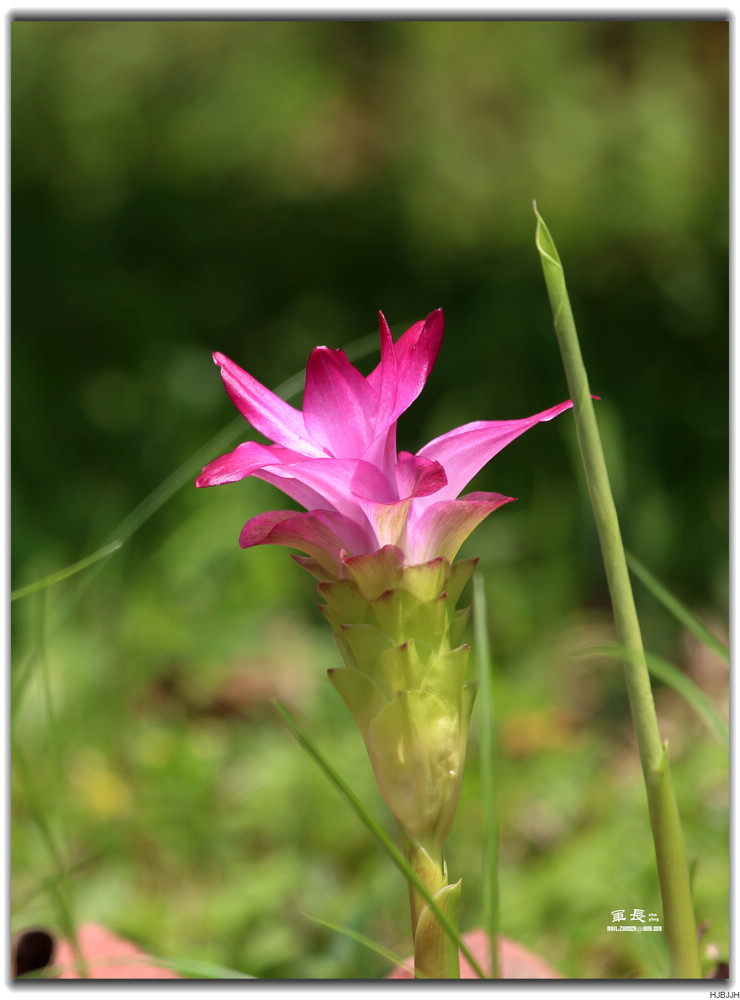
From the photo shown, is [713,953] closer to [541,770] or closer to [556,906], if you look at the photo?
[556,906]

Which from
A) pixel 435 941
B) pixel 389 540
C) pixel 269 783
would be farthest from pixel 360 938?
pixel 269 783

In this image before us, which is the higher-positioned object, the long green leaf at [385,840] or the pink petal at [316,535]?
the pink petal at [316,535]

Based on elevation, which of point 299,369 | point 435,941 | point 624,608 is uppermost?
point 299,369

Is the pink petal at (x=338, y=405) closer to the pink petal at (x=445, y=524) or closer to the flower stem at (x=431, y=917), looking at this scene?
the pink petal at (x=445, y=524)

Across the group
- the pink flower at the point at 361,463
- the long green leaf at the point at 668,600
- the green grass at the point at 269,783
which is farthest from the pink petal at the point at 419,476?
the green grass at the point at 269,783

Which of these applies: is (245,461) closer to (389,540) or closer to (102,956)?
(389,540)

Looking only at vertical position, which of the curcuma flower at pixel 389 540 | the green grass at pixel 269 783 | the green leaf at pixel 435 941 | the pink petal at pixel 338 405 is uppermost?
the pink petal at pixel 338 405
